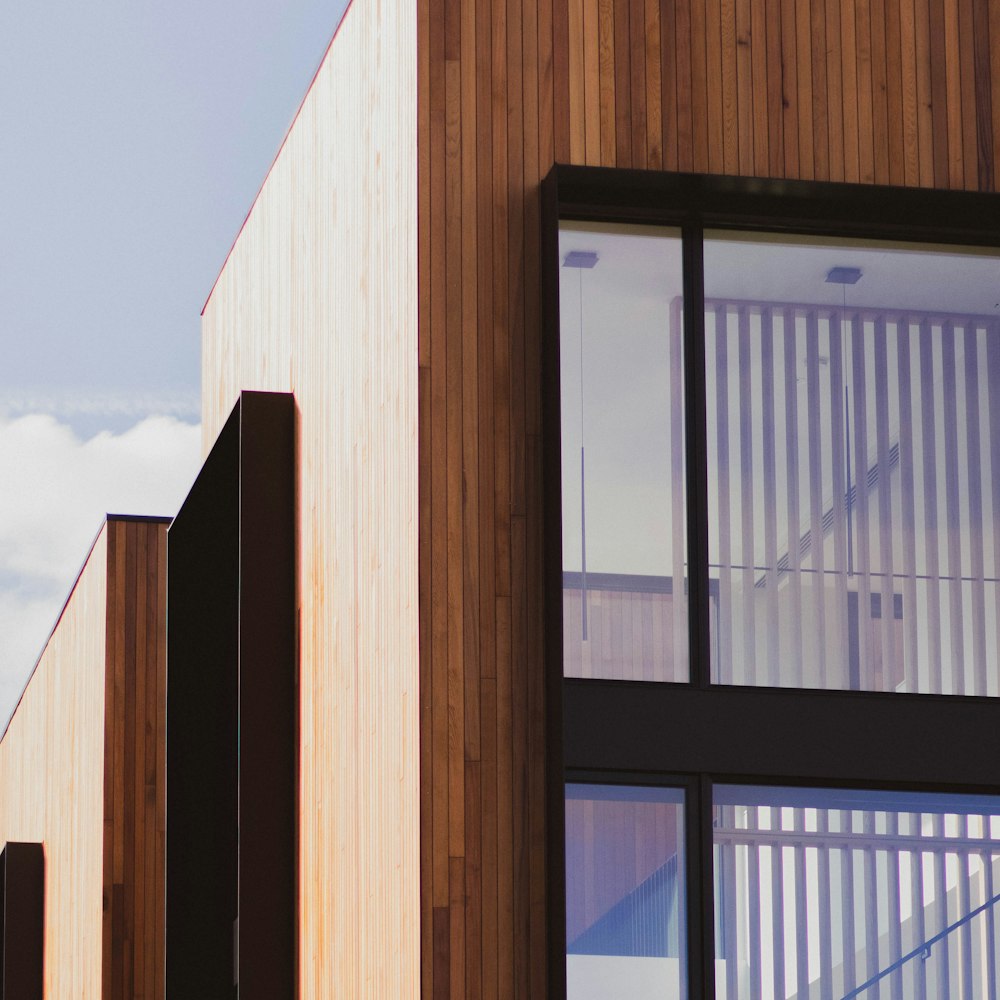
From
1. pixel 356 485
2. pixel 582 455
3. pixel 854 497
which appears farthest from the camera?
pixel 356 485

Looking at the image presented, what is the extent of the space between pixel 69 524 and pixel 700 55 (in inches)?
2585

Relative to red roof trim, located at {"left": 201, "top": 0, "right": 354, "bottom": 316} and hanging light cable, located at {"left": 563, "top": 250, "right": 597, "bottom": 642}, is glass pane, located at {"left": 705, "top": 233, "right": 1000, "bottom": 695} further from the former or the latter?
red roof trim, located at {"left": 201, "top": 0, "right": 354, "bottom": 316}

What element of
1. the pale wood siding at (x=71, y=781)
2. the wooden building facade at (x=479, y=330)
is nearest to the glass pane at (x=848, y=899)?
the wooden building facade at (x=479, y=330)

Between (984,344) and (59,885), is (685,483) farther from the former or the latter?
(59,885)

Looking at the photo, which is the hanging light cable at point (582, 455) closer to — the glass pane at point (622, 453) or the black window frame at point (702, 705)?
the glass pane at point (622, 453)

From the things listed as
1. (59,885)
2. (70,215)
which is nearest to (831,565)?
(59,885)

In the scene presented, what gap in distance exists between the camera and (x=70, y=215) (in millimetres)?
56281

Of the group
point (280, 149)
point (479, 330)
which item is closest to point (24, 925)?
point (280, 149)

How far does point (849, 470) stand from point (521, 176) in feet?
4.81

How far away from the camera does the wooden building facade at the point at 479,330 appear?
18.7ft

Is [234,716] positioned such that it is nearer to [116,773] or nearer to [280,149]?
[116,773]

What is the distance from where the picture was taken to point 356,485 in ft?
22.5

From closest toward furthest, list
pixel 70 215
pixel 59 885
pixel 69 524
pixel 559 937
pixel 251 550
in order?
pixel 559 937 → pixel 251 550 → pixel 59 885 → pixel 70 215 → pixel 69 524

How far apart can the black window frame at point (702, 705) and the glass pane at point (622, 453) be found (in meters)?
0.05
